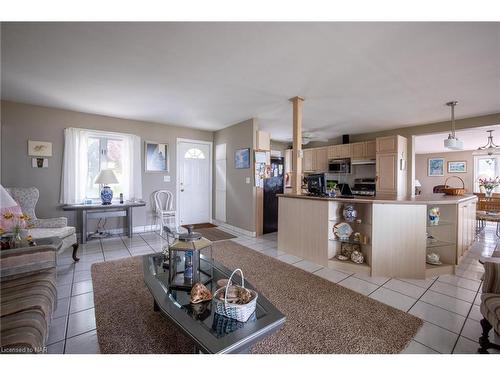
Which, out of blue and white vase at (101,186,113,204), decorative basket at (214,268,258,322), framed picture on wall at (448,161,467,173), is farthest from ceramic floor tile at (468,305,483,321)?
framed picture on wall at (448,161,467,173)

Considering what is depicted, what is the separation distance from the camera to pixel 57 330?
5.40ft

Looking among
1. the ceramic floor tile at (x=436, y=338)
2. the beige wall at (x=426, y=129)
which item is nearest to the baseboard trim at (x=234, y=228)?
the ceramic floor tile at (x=436, y=338)

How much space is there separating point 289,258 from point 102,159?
4.05m

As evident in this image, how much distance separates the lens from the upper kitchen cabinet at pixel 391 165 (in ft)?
15.8

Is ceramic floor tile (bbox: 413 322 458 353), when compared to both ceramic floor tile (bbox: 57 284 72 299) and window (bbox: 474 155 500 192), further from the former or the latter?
window (bbox: 474 155 500 192)

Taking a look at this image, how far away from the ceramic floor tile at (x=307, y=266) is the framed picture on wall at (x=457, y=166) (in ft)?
28.1

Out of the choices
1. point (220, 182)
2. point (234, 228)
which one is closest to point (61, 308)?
point (234, 228)

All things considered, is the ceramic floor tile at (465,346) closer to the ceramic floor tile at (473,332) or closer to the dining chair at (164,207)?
the ceramic floor tile at (473,332)

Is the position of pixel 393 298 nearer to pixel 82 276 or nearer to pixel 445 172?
pixel 82 276

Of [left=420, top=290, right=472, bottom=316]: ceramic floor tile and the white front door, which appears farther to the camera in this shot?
the white front door

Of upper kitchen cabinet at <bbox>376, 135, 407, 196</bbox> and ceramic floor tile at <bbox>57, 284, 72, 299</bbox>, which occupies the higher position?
upper kitchen cabinet at <bbox>376, 135, 407, 196</bbox>

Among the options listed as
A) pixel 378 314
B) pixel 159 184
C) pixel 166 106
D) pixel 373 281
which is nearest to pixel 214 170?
pixel 159 184

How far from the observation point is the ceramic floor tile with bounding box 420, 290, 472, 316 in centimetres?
192
